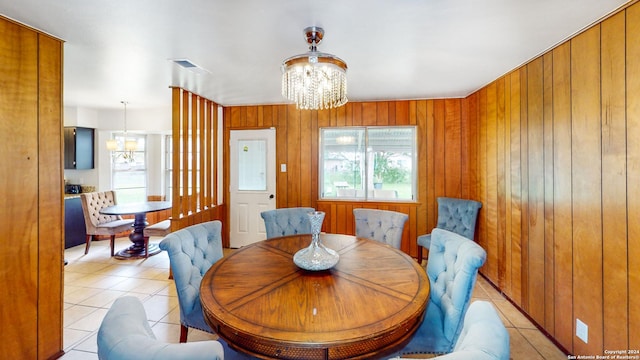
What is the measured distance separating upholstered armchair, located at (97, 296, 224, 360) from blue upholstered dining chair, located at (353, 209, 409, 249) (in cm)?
213

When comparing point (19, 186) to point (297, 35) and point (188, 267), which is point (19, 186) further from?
point (297, 35)

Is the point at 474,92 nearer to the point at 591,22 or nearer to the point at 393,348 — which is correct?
the point at 591,22

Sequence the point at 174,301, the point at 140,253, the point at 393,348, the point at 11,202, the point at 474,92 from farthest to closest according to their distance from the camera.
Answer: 1. the point at 140,253
2. the point at 474,92
3. the point at 174,301
4. the point at 11,202
5. the point at 393,348

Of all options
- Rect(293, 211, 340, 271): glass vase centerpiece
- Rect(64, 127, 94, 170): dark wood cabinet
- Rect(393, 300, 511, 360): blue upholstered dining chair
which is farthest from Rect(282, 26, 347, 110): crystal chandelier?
Rect(64, 127, 94, 170): dark wood cabinet

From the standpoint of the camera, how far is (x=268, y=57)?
2.50m

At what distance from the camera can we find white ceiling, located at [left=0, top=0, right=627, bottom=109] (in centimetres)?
169

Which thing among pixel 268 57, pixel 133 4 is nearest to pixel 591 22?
pixel 268 57

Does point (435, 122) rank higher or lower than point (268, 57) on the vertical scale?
lower

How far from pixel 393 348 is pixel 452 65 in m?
2.55

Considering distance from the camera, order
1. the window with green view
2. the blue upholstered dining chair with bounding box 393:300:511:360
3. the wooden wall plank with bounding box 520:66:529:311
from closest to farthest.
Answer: the blue upholstered dining chair with bounding box 393:300:511:360 → the wooden wall plank with bounding box 520:66:529:311 → the window with green view

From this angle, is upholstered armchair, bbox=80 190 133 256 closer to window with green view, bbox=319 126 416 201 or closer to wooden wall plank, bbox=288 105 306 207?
wooden wall plank, bbox=288 105 306 207

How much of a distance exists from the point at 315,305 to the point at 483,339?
2.27 feet

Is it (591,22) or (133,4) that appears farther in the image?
(591,22)

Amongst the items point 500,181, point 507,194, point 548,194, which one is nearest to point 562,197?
point 548,194
